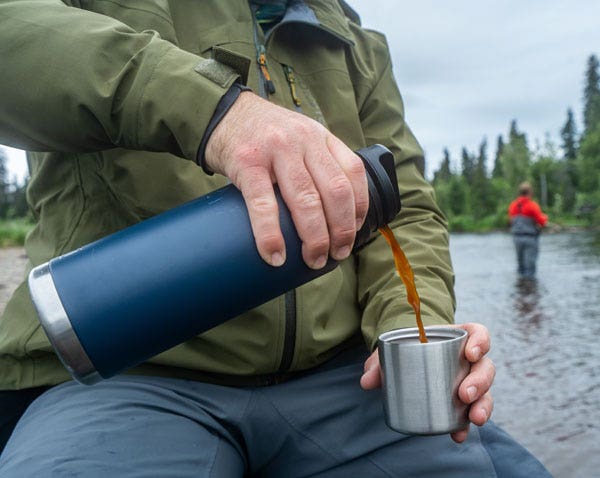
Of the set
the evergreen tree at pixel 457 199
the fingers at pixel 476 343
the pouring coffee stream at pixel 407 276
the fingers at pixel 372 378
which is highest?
the pouring coffee stream at pixel 407 276

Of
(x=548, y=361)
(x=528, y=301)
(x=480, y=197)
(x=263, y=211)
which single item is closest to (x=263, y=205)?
(x=263, y=211)

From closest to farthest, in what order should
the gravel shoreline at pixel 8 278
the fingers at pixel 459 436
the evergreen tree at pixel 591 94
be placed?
the fingers at pixel 459 436, the gravel shoreline at pixel 8 278, the evergreen tree at pixel 591 94

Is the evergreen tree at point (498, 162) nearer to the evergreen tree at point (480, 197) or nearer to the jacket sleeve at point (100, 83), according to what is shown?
the evergreen tree at point (480, 197)

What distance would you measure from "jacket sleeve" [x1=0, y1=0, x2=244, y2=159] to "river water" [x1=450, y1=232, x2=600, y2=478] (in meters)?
2.95

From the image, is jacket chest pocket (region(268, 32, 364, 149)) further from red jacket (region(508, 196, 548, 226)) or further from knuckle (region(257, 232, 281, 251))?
red jacket (region(508, 196, 548, 226))

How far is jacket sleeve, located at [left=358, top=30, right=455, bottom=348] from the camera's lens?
178cm

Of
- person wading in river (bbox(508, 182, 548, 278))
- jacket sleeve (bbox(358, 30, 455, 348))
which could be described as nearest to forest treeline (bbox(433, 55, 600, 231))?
person wading in river (bbox(508, 182, 548, 278))

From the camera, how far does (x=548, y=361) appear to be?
5684mm

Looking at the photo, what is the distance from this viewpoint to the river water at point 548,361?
380 centimetres

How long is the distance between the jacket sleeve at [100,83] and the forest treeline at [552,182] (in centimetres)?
4501

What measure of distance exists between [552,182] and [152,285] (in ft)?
197

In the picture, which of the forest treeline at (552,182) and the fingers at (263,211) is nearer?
the fingers at (263,211)

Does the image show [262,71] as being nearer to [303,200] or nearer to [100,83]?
[100,83]

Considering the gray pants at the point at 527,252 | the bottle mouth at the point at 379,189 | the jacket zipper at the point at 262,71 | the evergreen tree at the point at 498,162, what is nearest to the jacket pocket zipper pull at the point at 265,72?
the jacket zipper at the point at 262,71
